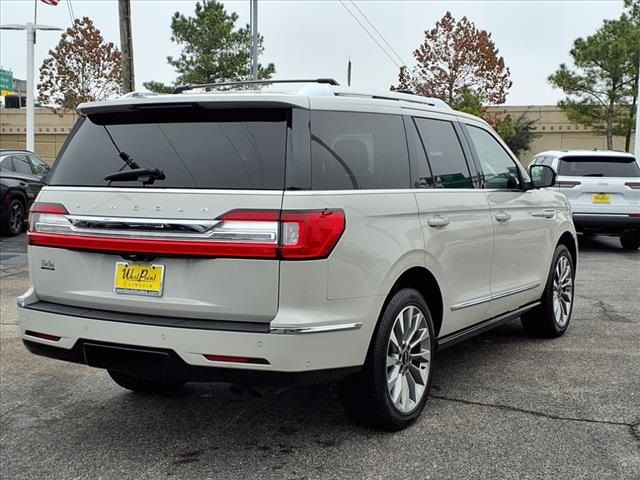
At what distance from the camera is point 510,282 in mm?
5406

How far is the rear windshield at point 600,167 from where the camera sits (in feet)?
41.3

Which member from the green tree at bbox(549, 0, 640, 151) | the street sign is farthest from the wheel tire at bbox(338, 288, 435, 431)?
the street sign

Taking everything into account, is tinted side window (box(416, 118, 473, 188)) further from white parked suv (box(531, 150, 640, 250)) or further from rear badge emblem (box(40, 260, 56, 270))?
white parked suv (box(531, 150, 640, 250))

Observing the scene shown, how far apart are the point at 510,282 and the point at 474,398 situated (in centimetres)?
108

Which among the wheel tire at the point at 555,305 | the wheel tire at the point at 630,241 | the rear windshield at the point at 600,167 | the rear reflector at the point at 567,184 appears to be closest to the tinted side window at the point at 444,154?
the wheel tire at the point at 555,305

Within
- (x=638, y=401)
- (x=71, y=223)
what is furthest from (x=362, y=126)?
(x=638, y=401)

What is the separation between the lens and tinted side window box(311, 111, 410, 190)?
143 inches

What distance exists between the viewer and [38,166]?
51.3 ft

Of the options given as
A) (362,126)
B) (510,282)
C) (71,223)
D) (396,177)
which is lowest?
(510,282)

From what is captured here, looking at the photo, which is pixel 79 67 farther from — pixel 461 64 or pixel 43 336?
pixel 43 336

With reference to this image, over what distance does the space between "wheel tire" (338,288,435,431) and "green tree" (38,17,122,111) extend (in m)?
35.1

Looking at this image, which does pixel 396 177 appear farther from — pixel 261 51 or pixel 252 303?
pixel 261 51

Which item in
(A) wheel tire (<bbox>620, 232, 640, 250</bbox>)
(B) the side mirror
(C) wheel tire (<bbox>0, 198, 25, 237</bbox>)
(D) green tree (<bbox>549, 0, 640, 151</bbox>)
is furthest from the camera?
(D) green tree (<bbox>549, 0, 640, 151</bbox>)

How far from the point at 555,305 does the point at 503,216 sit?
142cm
